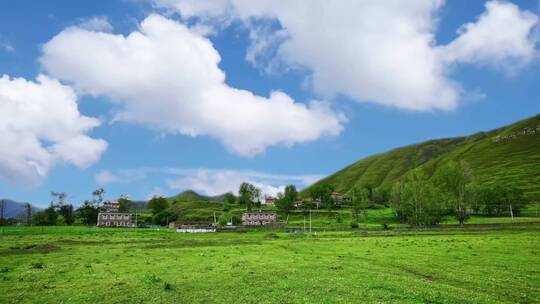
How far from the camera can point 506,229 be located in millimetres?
102500

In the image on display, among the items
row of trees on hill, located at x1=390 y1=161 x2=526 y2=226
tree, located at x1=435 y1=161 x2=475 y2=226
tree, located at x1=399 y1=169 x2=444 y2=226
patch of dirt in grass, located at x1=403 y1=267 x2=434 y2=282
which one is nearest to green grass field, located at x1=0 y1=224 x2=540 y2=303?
patch of dirt in grass, located at x1=403 y1=267 x2=434 y2=282

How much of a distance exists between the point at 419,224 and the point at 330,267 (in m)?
111

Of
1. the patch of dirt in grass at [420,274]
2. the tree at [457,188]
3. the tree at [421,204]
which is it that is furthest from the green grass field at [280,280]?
the tree at [457,188]

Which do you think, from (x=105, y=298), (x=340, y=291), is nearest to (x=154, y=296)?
(x=105, y=298)

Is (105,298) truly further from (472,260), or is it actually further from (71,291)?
(472,260)

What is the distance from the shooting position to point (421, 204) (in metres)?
142

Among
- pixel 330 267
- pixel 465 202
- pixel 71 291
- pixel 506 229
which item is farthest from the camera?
pixel 465 202

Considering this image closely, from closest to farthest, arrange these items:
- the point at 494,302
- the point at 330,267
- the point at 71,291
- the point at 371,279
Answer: the point at 494,302, the point at 71,291, the point at 371,279, the point at 330,267

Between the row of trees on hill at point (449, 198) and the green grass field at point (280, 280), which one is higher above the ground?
the row of trees on hill at point (449, 198)

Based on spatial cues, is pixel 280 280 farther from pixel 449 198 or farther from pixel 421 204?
pixel 449 198

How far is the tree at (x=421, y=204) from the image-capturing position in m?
138

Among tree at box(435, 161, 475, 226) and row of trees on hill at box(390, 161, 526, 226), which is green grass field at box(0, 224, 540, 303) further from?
tree at box(435, 161, 475, 226)

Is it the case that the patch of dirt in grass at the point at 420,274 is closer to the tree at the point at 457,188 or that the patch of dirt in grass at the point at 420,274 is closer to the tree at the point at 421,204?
the tree at the point at 421,204

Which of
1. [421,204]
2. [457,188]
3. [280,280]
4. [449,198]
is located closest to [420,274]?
[280,280]
